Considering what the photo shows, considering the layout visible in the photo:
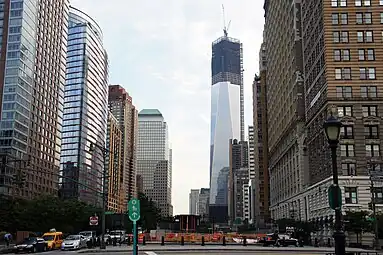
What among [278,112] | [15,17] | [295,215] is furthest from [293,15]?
[15,17]

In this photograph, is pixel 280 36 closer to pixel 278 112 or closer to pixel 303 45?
pixel 278 112

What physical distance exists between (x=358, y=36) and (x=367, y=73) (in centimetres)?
653

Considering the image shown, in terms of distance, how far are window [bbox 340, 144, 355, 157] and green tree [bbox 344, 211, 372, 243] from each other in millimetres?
11066

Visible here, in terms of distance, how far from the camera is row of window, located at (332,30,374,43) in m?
85.3

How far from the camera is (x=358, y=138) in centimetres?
8262

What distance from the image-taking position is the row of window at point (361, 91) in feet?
276

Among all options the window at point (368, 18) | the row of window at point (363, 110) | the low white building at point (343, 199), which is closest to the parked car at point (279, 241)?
the low white building at point (343, 199)

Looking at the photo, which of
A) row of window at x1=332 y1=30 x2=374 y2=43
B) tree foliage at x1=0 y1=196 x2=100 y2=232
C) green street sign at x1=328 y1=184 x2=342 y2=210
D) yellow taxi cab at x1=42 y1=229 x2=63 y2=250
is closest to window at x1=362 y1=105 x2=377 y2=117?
row of window at x1=332 y1=30 x2=374 y2=43

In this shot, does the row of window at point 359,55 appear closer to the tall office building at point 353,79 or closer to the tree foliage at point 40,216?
the tall office building at point 353,79

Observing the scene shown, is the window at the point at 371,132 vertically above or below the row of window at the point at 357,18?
below

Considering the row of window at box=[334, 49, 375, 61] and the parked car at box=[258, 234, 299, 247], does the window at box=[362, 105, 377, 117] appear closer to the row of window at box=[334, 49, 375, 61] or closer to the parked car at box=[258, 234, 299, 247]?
the row of window at box=[334, 49, 375, 61]

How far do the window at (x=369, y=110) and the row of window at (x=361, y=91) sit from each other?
5.84 feet

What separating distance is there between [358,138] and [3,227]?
62.2 m

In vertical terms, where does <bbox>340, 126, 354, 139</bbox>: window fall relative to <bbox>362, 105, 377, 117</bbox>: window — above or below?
below
